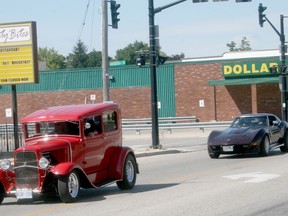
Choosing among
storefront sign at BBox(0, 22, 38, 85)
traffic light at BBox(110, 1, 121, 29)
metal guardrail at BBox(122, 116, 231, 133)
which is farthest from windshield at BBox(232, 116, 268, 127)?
metal guardrail at BBox(122, 116, 231, 133)

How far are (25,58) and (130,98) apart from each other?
29686 mm

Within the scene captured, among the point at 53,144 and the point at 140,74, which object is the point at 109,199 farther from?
the point at 140,74

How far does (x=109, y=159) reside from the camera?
14836 mm

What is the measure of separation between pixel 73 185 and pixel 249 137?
33.9 ft

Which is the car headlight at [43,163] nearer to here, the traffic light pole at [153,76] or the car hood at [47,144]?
the car hood at [47,144]

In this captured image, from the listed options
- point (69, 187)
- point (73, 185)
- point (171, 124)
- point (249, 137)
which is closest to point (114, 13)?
point (249, 137)

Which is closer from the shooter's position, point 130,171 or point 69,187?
point 69,187

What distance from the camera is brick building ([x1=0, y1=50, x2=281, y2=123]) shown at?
51562 mm

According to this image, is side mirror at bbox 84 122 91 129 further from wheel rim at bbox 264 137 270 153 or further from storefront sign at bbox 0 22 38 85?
storefront sign at bbox 0 22 38 85

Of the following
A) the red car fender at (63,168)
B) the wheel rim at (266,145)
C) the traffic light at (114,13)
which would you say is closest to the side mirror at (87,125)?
the red car fender at (63,168)

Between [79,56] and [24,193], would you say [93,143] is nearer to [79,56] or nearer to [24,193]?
[24,193]

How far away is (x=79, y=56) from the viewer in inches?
4857

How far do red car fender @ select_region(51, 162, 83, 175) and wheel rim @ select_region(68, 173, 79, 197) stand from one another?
180 millimetres

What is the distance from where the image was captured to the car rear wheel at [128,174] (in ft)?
49.3
